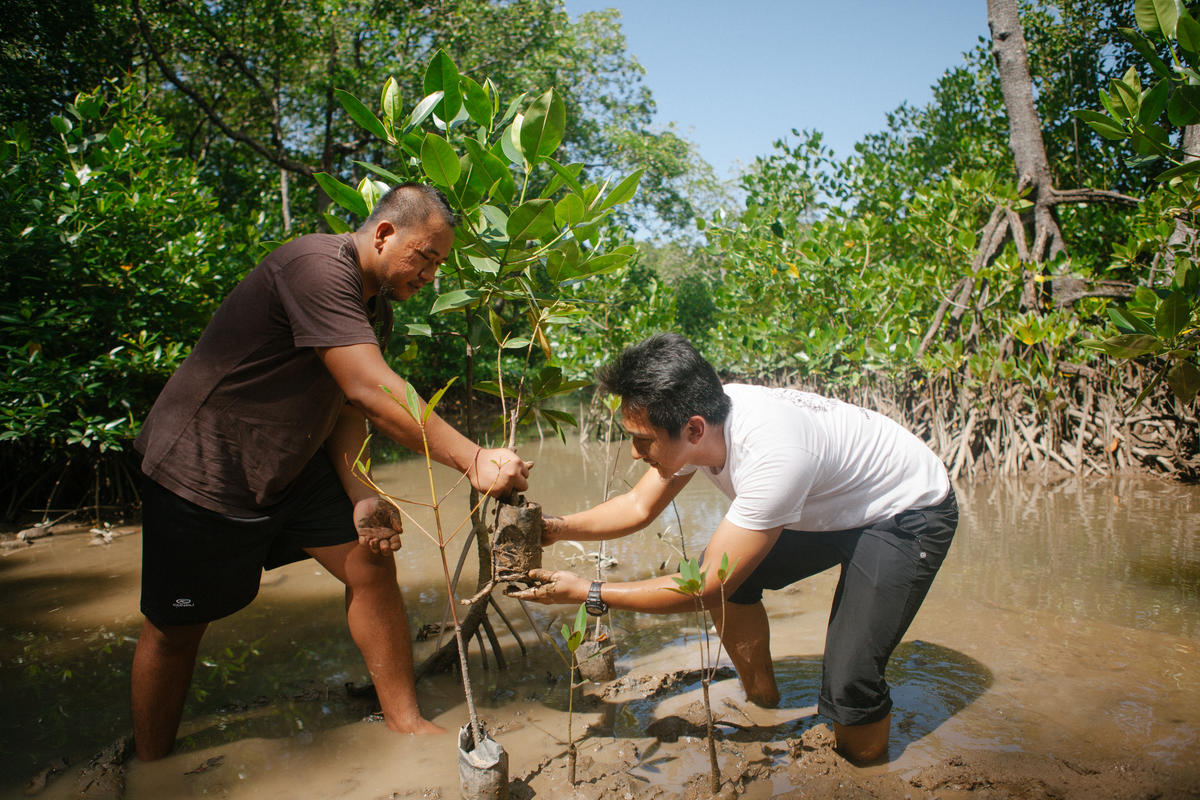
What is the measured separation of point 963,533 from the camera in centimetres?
497

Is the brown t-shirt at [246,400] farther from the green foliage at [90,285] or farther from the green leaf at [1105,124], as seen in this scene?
the green foliage at [90,285]

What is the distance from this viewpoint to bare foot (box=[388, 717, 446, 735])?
241 centimetres

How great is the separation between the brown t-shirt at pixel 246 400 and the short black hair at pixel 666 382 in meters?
0.78

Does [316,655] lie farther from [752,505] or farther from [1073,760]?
[1073,760]

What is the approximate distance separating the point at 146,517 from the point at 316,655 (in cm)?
123

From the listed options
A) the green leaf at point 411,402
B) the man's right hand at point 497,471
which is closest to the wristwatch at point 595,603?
the man's right hand at point 497,471

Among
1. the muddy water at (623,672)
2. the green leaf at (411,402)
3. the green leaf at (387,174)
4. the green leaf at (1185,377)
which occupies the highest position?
the green leaf at (387,174)

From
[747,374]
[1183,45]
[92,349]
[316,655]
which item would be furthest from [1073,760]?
[747,374]

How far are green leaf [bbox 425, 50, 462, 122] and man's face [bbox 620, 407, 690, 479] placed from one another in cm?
115

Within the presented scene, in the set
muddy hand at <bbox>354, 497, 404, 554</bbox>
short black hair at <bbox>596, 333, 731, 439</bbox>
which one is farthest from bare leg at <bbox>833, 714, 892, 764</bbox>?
muddy hand at <bbox>354, 497, 404, 554</bbox>

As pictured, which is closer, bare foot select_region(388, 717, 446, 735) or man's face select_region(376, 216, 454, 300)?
man's face select_region(376, 216, 454, 300)

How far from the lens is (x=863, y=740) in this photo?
2.27 meters

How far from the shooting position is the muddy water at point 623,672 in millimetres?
2297

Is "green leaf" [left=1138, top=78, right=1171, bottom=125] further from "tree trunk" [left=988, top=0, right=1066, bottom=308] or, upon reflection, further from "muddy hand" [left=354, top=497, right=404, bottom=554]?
"tree trunk" [left=988, top=0, right=1066, bottom=308]
